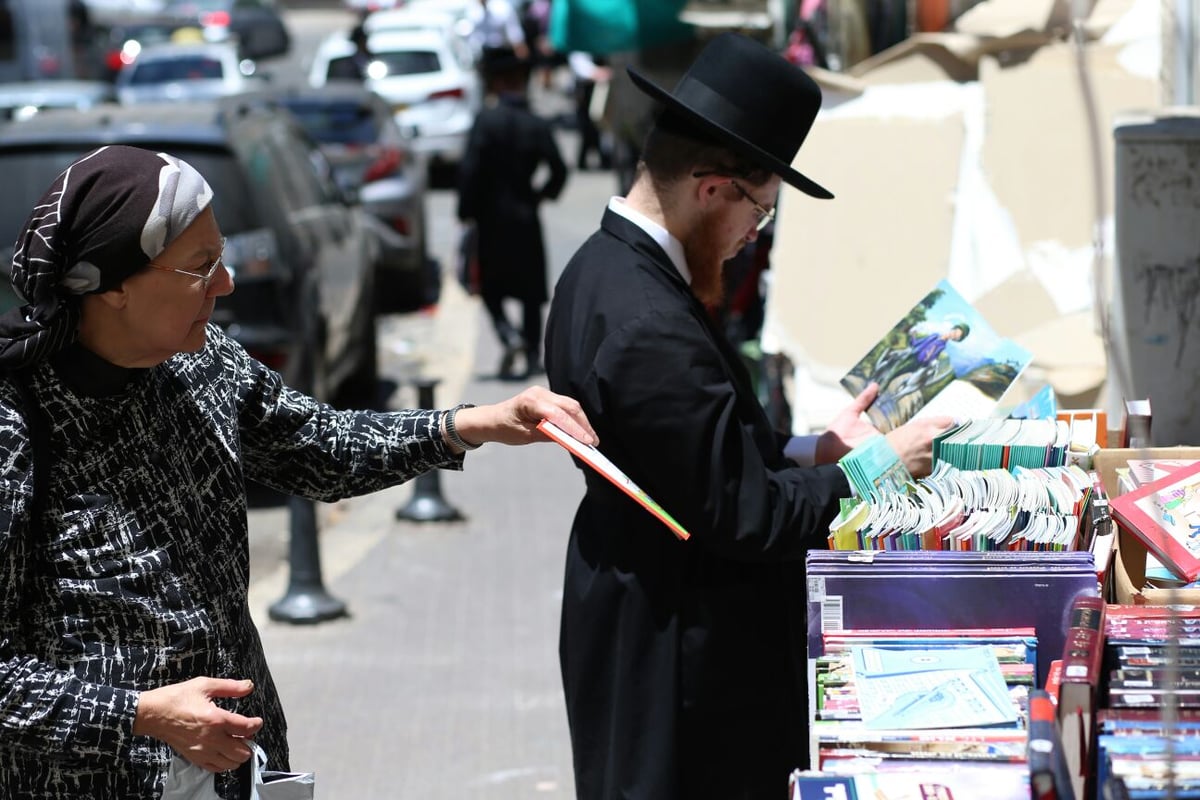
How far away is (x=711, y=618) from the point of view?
2973mm

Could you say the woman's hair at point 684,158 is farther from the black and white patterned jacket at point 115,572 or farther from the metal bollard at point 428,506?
the metal bollard at point 428,506

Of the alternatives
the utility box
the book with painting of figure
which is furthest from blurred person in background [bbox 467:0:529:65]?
the book with painting of figure

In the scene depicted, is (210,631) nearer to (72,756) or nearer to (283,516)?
(72,756)

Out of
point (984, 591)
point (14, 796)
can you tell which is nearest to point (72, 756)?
point (14, 796)

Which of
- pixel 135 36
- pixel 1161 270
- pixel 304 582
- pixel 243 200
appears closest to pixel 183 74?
pixel 135 36

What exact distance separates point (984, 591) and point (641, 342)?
28.3 inches

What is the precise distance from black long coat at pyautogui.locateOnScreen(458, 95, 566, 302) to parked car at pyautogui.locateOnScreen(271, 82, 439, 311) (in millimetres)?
1779

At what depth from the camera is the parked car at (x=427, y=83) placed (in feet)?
70.5

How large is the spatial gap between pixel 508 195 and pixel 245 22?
89.5 feet

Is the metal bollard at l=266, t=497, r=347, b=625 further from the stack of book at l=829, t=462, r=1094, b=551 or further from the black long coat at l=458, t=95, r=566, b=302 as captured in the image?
the black long coat at l=458, t=95, r=566, b=302

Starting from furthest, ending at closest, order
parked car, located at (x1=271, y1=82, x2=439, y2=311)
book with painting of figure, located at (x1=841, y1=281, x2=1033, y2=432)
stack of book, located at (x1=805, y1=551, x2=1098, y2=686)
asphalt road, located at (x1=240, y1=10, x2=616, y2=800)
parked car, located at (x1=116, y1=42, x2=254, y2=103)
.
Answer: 1. parked car, located at (x1=116, y1=42, x2=254, y2=103)
2. parked car, located at (x1=271, y1=82, x2=439, y2=311)
3. asphalt road, located at (x1=240, y1=10, x2=616, y2=800)
4. book with painting of figure, located at (x1=841, y1=281, x2=1033, y2=432)
5. stack of book, located at (x1=805, y1=551, x2=1098, y2=686)

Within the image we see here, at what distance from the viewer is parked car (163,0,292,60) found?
32219 mm

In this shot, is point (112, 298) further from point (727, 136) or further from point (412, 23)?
point (412, 23)

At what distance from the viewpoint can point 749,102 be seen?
3027 millimetres
